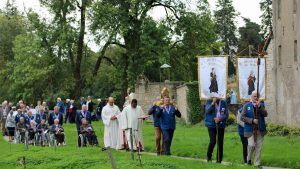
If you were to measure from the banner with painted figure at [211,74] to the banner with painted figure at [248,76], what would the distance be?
0.54 meters

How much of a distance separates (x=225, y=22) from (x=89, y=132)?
7858 centimetres

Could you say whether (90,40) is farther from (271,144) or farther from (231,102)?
(271,144)

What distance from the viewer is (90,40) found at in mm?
55688

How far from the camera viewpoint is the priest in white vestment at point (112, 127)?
26172 mm

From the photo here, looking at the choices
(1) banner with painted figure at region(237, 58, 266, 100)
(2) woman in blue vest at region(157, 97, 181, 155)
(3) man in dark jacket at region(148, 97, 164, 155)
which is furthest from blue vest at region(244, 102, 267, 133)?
(3) man in dark jacket at region(148, 97, 164, 155)

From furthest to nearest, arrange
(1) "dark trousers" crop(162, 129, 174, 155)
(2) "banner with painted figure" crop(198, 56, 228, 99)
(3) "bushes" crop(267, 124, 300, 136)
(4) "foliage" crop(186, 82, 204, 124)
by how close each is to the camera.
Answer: (4) "foliage" crop(186, 82, 204, 124) < (3) "bushes" crop(267, 124, 300, 136) < (1) "dark trousers" crop(162, 129, 174, 155) < (2) "banner with painted figure" crop(198, 56, 228, 99)

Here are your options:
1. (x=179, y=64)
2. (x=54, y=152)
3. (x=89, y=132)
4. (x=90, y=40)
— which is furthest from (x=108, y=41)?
(x=54, y=152)

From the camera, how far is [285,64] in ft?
136

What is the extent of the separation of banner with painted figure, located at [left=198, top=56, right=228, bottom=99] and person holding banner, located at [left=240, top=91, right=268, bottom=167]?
1.31 metres

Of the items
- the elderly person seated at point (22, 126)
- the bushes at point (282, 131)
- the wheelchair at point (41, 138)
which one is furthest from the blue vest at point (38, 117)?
the bushes at point (282, 131)

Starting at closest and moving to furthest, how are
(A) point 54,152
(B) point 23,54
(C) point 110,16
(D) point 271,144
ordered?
1. (A) point 54,152
2. (D) point 271,144
3. (C) point 110,16
4. (B) point 23,54

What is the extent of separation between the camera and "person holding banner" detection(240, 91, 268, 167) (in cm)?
1769

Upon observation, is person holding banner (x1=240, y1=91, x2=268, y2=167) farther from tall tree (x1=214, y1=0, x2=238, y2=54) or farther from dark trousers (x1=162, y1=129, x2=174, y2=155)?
tall tree (x1=214, y1=0, x2=238, y2=54)

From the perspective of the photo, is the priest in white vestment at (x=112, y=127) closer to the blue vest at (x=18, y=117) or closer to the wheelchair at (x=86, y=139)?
the wheelchair at (x=86, y=139)
